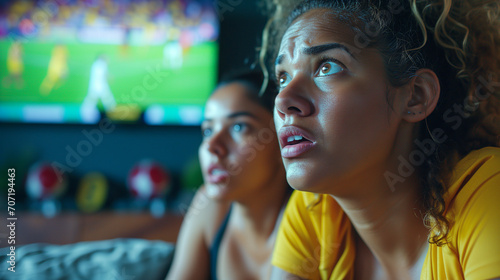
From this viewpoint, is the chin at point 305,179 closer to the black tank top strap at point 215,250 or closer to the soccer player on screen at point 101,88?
the black tank top strap at point 215,250

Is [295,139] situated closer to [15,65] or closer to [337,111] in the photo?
[337,111]

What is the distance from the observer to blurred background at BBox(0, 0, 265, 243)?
243 centimetres

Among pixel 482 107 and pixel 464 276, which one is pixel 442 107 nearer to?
pixel 482 107

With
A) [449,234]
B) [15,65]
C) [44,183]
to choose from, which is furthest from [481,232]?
[15,65]

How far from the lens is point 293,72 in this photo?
0.66 m

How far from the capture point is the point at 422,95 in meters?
0.65

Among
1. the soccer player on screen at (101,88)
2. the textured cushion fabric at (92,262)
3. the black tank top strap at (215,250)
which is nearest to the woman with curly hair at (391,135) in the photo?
the black tank top strap at (215,250)

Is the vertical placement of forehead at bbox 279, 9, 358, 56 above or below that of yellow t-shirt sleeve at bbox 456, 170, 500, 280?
above

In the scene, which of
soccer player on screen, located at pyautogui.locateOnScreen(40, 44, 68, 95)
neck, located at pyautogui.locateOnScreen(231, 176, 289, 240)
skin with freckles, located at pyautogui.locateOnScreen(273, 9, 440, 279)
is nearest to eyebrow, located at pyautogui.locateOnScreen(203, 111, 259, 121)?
neck, located at pyautogui.locateOnScreen(231, 176, 289, 240)

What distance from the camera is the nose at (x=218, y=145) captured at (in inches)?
36.4

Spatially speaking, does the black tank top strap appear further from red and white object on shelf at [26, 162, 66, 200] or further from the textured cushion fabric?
red and white object on shelf at [26, 162, 66, 200]

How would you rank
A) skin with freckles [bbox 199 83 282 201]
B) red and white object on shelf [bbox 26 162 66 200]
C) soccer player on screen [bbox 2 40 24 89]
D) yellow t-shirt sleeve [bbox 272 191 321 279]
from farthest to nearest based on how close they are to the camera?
soccer player on screen [bbox 2 40 24 89], red and white object on shelf [bbox 26 162 66 200], skin with freckles [bbox 199 83 282 201], yellow t-shirt sleeve [bbox 272 191 321 279]

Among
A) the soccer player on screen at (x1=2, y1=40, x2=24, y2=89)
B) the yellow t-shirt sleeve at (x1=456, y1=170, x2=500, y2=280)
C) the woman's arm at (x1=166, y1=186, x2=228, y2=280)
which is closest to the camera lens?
the yellow t-shirt sleeve at (x1=456, y1=170, x2=500, y2=280)

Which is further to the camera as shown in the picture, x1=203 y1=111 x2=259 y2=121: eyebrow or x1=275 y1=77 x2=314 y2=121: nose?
x1=203 y1=111 x2=259 y2=121: eyebrow
